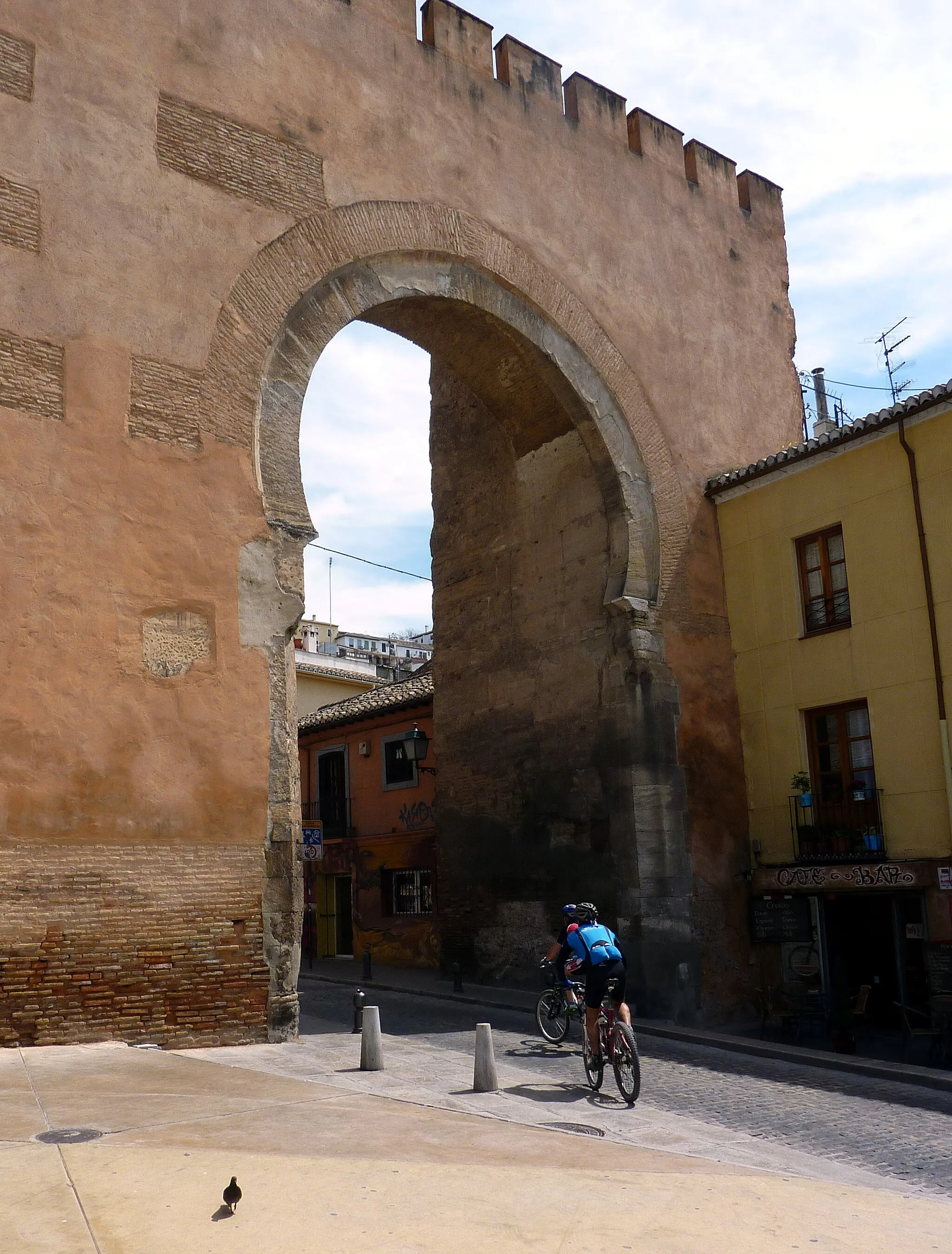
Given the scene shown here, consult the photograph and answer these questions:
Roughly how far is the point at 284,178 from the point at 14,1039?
29.0 ft

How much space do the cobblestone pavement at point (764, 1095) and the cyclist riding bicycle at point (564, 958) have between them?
20.0 inches

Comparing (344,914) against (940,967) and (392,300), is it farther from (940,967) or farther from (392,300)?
(392,300)

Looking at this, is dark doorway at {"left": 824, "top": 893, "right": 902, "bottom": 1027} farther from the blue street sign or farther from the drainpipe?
the blue street sign

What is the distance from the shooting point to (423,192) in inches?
548

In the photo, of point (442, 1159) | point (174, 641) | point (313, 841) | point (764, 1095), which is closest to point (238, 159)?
point (174, 641)

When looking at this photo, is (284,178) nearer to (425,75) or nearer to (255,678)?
(425,75)

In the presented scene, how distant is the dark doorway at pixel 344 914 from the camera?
76.3 feet

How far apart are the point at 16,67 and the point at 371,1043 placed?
30.3 ft

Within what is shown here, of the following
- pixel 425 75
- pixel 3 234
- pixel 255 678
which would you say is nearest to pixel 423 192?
pixel 425 75

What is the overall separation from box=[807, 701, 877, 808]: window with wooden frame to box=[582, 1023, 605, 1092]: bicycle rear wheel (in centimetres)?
624

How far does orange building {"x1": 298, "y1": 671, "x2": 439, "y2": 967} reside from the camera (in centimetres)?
2048

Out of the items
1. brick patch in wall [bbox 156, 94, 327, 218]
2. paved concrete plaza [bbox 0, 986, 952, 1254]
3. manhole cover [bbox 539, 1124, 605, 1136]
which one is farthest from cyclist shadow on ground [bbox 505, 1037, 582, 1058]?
brick patch in wall [bbox 156, 94, 327, 218]

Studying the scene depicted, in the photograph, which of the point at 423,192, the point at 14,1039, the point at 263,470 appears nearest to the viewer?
the point at 14,1039

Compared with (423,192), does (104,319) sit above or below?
below
